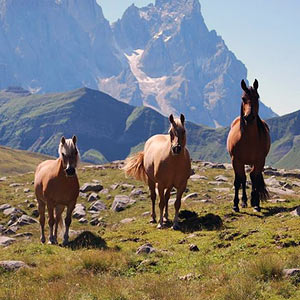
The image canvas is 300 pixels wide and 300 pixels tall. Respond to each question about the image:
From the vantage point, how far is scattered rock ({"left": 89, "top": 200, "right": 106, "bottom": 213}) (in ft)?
98.1

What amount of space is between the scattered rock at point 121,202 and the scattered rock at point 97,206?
0.85 meters

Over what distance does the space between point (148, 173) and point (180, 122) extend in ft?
14.5

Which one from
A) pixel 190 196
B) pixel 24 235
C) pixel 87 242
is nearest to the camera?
pixel 87 242

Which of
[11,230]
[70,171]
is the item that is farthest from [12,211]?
[70,171]

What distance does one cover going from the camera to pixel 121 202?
98.7 feet

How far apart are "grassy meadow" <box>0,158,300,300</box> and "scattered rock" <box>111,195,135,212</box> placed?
34.7 feet

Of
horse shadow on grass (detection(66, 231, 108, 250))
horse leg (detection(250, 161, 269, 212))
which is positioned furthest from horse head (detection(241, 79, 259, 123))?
horse shadow on grass (detection(66, 231, 108, 250))

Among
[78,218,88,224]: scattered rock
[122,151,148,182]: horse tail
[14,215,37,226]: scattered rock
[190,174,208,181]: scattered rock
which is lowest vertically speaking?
[78,218,88,224]: scattered rock

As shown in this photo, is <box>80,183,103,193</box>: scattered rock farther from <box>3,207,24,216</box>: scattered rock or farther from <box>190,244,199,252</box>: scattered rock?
<box>190,244,199,252</box>: scattered rock

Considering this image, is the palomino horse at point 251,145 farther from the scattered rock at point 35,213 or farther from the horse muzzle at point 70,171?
the scattered rock at point 35,213

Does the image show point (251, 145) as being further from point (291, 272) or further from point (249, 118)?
point (291, 272)

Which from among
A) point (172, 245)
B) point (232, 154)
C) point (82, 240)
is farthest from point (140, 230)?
point (232, 154)

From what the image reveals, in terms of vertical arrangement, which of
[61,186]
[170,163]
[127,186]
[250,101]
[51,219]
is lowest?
[127,186]

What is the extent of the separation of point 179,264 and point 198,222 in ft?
21.1
